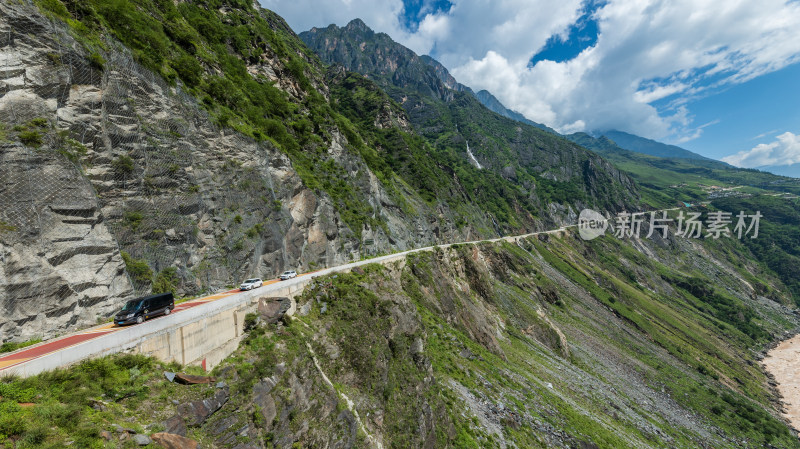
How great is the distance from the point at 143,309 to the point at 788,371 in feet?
517

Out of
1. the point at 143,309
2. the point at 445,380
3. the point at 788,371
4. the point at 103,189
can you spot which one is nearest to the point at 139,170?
the point at 103,189

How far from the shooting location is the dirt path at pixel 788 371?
70.2m

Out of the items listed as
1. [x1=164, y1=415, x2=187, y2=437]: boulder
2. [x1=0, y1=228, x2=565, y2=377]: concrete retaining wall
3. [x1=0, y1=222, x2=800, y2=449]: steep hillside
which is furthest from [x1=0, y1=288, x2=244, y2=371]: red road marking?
[x1=164, y1=415, x2=187, y2=437]: boulder

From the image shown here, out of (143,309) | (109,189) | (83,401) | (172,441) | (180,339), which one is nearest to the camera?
(83,401)

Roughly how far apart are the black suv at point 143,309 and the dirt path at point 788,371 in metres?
117

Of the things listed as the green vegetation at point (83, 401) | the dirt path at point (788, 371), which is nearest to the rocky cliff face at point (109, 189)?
the green vegetation at point (83, 401)

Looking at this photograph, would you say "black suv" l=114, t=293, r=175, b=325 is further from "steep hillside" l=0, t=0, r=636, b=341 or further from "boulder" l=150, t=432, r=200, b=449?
"boulder" l=150, t=432, r=200, b=449

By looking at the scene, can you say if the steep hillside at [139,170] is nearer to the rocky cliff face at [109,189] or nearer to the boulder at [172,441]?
the rocky cliff face at [109,189]

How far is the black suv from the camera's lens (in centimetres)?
1393

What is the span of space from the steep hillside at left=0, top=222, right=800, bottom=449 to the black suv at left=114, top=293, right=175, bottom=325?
3.47 meters

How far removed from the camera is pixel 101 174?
59.4ft

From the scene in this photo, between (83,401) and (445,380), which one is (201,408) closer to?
(83,401)

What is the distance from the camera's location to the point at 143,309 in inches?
571

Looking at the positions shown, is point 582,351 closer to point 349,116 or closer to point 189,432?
point 189,432
